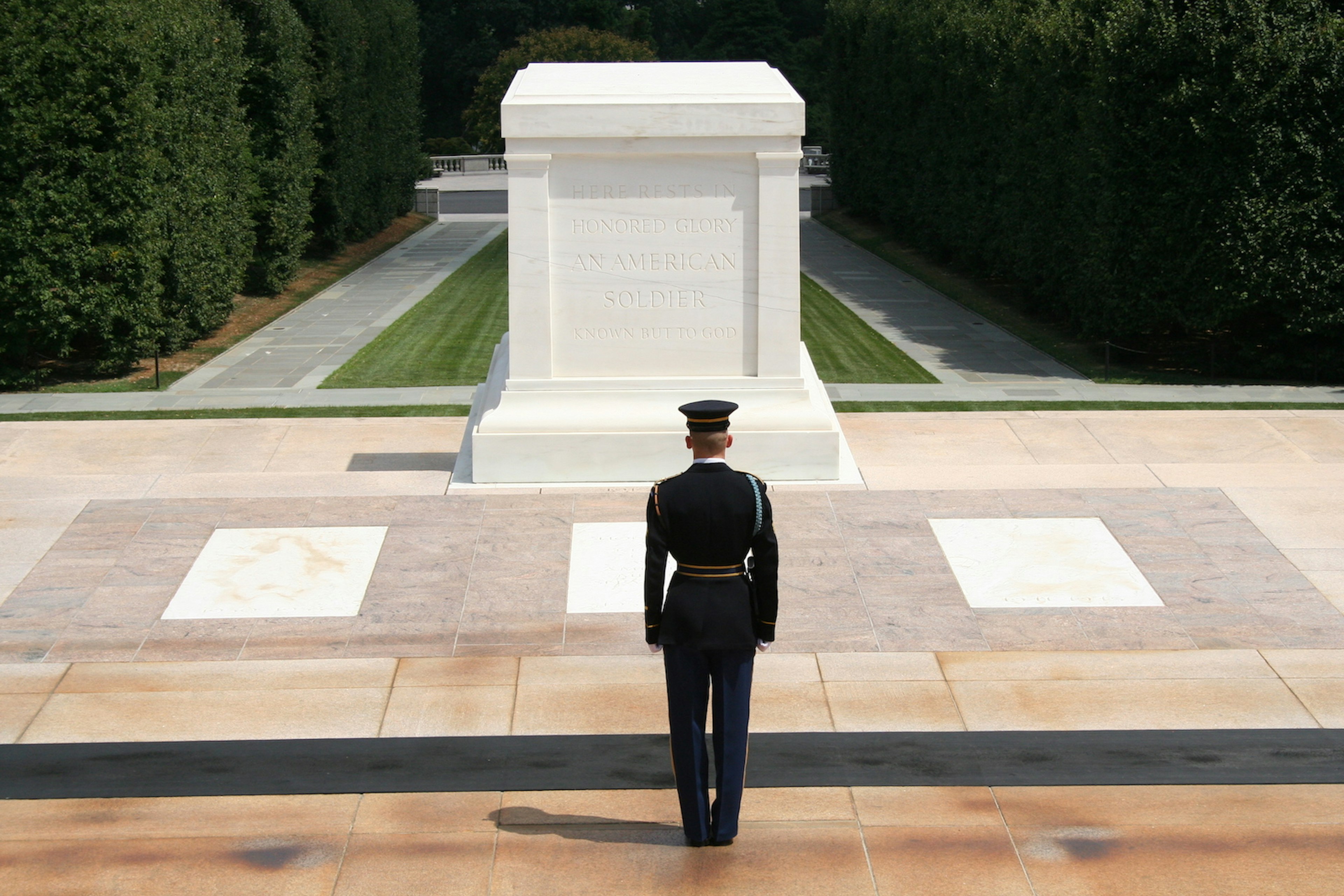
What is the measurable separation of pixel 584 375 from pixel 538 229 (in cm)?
119

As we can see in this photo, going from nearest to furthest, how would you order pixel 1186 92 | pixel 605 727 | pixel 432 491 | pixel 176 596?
1. pixel 605 727
2. pixel 176 596
3. pixel 432 491
4. pixel 1186 92

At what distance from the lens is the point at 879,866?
17.9 feet

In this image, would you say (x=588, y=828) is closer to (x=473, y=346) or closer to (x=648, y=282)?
(x=648, y=282)

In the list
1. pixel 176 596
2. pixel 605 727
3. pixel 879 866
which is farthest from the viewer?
pixel 176 596

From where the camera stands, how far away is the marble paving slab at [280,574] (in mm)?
8172

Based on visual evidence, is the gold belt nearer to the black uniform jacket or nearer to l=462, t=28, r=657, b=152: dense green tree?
the black uniform jacket

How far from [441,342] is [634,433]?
1113cm

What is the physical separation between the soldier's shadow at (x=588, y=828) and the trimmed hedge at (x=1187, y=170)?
1346 cm

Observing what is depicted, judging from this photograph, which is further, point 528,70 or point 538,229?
point 528,70

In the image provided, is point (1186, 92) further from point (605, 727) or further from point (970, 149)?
point (605, 727)

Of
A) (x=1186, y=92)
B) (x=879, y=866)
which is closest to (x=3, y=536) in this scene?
(x=879, y=866)

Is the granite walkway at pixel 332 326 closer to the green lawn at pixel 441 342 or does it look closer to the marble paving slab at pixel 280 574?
the green lawn at pixel 441 342

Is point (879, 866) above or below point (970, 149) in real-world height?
below

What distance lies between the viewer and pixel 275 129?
25.9m
